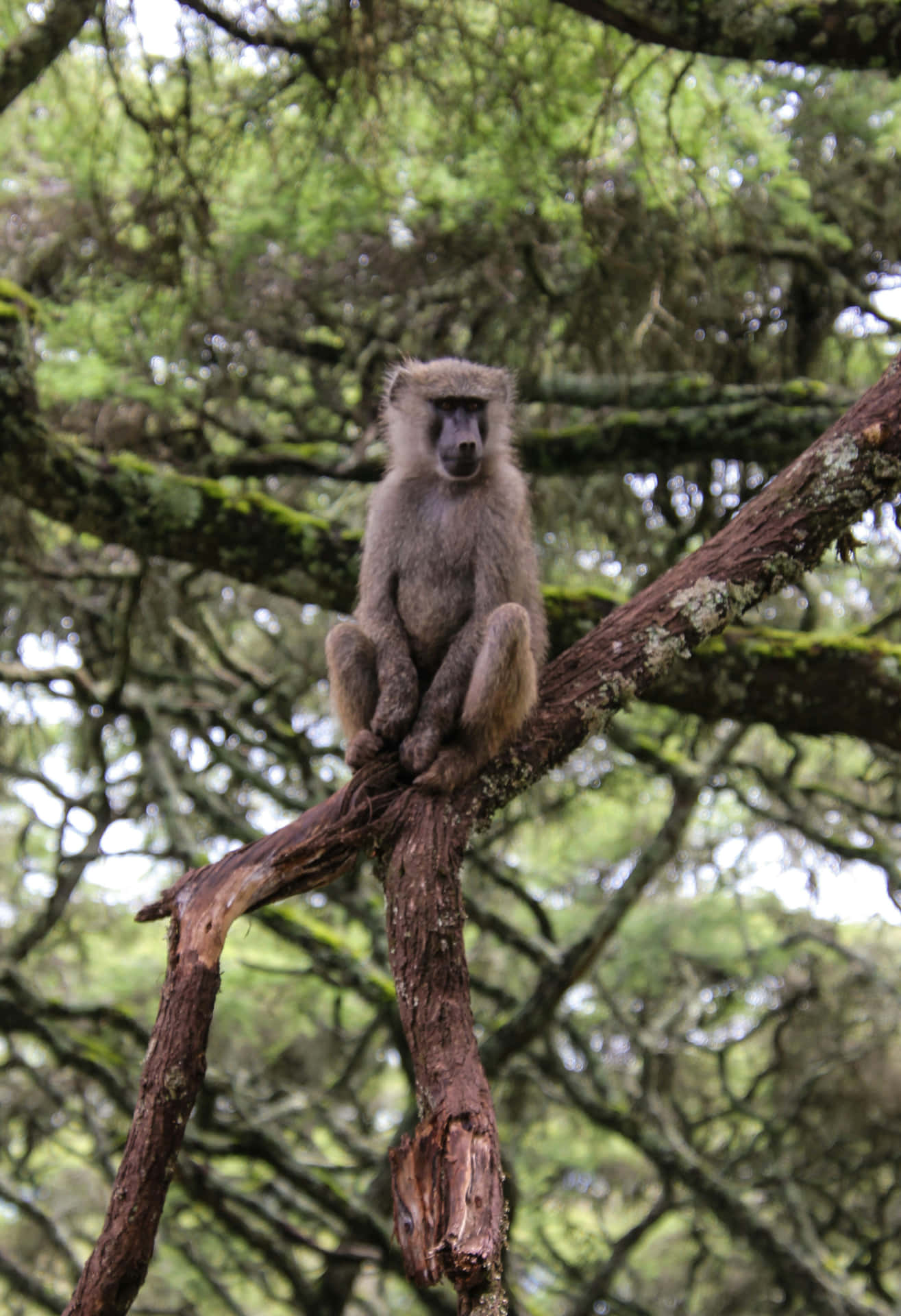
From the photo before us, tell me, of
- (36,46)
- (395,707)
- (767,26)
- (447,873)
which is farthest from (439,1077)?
(36,46)

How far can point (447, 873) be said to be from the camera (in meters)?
3.63

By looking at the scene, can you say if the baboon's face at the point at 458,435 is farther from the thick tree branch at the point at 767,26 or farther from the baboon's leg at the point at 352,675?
the thick tree branch at the point at 767,26

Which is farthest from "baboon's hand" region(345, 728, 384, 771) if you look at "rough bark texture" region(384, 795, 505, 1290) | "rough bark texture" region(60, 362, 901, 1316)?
"rough bark texture" region(384, 795, 505, 1290)

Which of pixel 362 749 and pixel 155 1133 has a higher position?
pixel 362 749

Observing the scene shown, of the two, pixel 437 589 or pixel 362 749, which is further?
pixel 437 589

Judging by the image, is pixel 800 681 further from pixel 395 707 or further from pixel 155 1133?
pixel 155 1133

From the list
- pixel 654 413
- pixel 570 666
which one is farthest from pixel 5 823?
pixel 570 666

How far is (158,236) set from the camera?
7137 mm

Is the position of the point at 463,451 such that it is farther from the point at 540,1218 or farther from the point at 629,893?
the point at 540,1218

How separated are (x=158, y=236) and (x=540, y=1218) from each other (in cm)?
867

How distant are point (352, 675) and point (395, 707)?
0.32 meters

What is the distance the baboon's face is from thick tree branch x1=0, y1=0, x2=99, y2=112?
2750 millimetres

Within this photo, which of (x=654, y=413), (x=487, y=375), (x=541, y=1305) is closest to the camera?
(x=487, y=375)

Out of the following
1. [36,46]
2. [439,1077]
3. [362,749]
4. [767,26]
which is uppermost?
[36,46]
